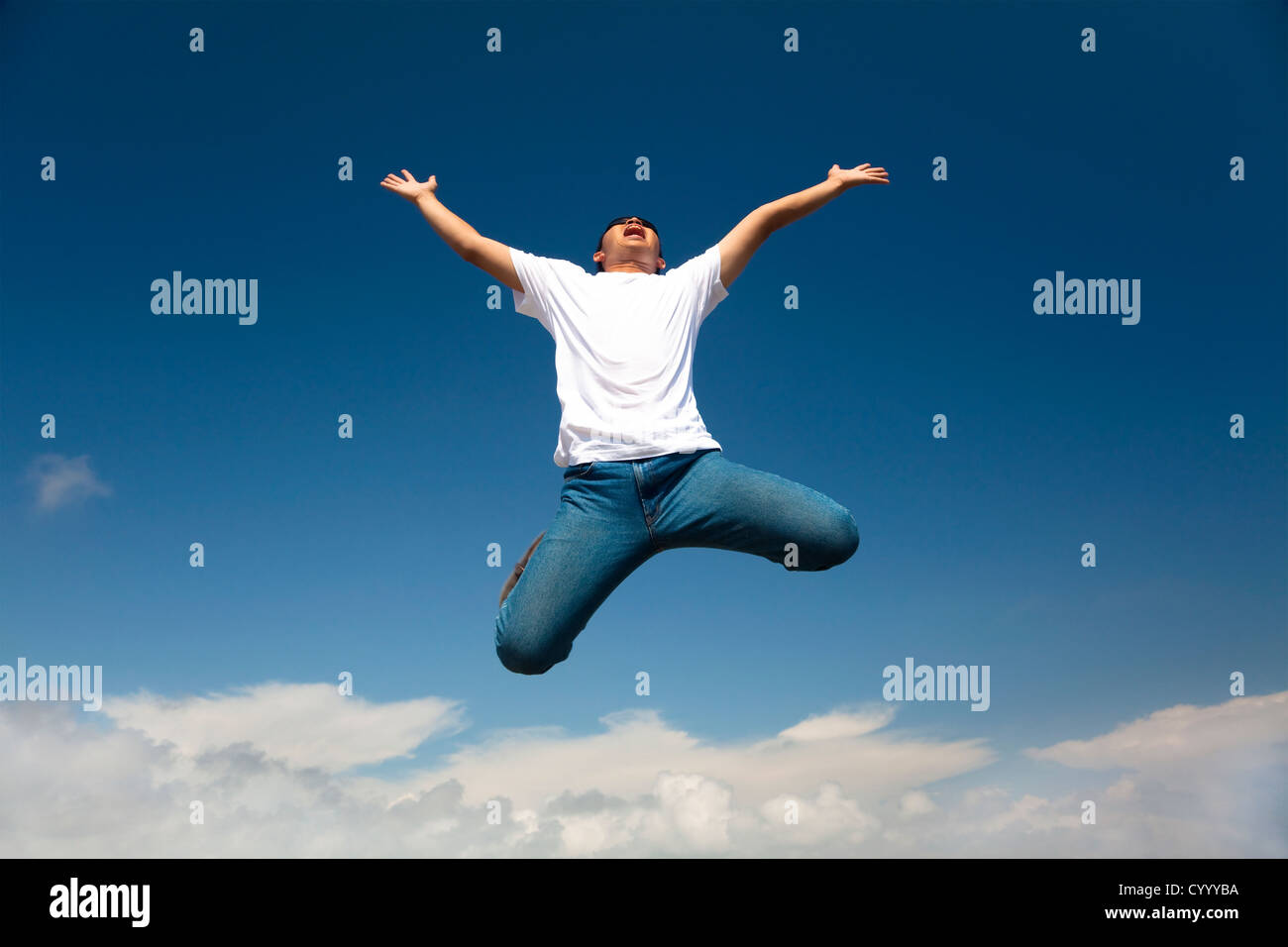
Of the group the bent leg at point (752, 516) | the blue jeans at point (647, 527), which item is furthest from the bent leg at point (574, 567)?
the bent leg at point (752, 516)

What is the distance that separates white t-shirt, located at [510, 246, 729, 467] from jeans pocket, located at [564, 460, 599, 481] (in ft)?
0.13

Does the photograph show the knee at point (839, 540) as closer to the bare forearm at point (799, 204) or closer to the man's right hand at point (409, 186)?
the bare forearm at point (799, 204)

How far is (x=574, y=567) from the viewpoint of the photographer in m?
4.70

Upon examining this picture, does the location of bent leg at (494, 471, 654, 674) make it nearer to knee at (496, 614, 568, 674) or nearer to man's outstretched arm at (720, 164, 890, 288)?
knee at (496, 614, 568, 674)

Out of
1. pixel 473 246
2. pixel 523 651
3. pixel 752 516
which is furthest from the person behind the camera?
pixel 473 246

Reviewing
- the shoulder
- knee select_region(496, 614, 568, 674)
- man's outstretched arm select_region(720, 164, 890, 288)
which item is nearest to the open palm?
man's outstretched arm select_region(720, 164, 890, 288)

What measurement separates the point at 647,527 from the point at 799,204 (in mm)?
1995

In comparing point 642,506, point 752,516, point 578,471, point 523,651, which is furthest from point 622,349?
point 523,651

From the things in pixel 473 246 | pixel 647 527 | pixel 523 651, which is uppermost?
pixel 473 246

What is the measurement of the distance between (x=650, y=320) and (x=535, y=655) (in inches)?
71.4

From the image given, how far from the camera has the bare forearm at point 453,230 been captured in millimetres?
5219

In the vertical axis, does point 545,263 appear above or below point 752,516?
above

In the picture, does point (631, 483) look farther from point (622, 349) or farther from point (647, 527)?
point (622, 349)
